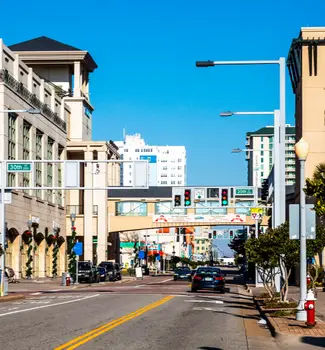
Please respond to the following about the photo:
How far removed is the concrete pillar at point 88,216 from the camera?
95.8 metres

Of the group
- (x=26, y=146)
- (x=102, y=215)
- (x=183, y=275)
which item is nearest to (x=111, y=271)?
(x=183, y=275)

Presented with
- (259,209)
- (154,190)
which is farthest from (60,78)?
(259,209)

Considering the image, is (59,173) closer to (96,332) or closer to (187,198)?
(187,198)

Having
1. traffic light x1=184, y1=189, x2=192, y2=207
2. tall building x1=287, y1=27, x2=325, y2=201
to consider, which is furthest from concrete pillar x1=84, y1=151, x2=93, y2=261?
traffic light x1=184, y1=189, x2=192, y2=207

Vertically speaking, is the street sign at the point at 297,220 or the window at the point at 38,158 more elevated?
the window at the point at 38,158

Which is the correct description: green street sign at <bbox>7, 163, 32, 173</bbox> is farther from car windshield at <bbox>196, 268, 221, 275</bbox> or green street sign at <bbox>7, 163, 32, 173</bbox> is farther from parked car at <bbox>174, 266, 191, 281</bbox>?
parked car at <bbox>174, 266, 191, 281</bbox>

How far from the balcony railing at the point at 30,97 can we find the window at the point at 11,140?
2492 millimetres

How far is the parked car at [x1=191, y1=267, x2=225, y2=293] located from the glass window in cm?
5390

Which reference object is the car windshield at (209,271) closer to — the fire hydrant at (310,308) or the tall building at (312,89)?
the tall building at (312,89)

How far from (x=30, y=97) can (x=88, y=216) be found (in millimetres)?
24774

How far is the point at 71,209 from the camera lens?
98.9 meters

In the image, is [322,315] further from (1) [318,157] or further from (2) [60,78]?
(2) [60,78]

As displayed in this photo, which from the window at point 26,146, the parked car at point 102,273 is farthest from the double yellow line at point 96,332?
the window at point 26,146

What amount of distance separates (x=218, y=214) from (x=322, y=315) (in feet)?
234
